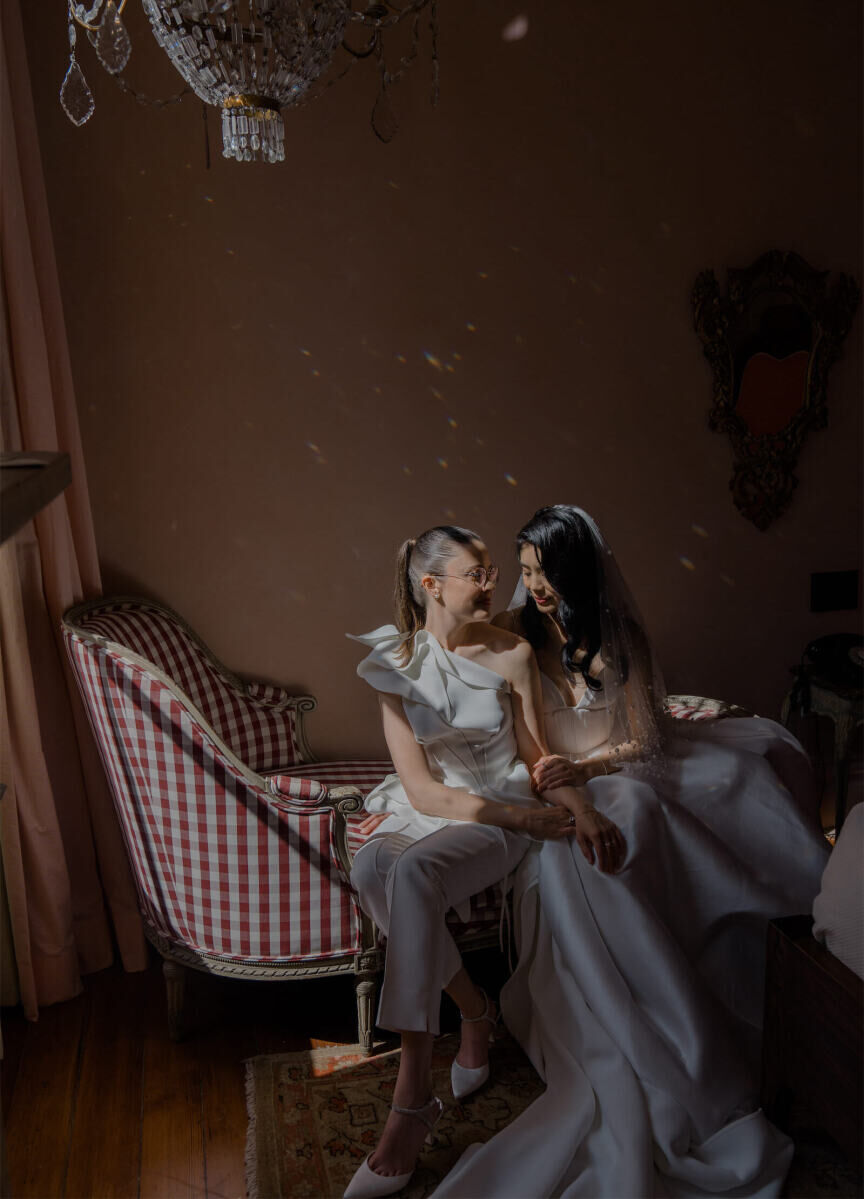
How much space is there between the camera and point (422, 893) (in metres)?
2.25

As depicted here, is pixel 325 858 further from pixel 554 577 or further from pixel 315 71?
pixel 315 71

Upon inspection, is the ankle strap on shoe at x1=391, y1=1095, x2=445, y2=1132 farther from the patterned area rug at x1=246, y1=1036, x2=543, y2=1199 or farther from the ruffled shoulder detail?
the ruffled shoulder detail

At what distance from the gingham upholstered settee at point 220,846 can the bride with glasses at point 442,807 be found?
0.14 meters

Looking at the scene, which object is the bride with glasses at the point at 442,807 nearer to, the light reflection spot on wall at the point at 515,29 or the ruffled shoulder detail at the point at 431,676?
the ruffled shoulder detail at the point at 431,676

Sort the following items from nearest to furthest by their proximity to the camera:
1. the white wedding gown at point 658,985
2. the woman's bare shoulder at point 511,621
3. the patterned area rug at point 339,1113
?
the white wedding gown at point 658,985 → the patterned area rug at point 339,1113 → the woman's bare shoulder at point 511,621

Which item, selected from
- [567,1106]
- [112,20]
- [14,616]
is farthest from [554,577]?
[112,20]

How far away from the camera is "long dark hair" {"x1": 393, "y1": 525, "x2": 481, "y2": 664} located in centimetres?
255

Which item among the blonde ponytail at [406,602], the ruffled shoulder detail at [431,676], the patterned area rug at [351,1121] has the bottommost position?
the patterned area rug at [351,1121]

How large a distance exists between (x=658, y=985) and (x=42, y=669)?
1790 mm

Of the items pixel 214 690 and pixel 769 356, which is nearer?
pixel 214 690

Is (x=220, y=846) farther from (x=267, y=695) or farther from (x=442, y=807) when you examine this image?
(x=267, y=695)

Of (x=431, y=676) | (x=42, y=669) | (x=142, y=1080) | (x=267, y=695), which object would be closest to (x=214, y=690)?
(x=267, y=695)

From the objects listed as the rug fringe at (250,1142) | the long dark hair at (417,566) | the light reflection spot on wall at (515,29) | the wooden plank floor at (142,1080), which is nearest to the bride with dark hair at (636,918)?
the long dark hair at (417,566)

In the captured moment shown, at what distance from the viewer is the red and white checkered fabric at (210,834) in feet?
7.97
